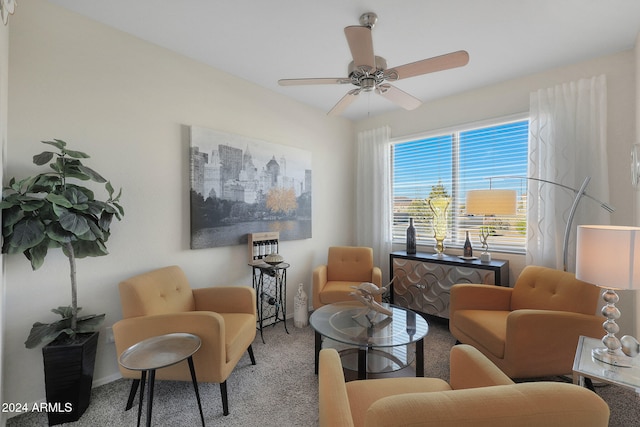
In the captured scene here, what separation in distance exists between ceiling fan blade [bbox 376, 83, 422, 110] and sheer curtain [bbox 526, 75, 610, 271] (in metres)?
1.49

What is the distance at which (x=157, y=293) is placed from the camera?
2.10m

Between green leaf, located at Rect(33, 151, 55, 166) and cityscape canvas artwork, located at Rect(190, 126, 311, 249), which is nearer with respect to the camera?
green leaf, located at Rect(33, 151, 55, 166)

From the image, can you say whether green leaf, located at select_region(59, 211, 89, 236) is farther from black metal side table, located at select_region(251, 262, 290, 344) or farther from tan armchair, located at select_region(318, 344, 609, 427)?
tan armchair, located at select_region(318, 344, 609, 427)

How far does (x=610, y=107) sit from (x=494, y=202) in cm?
130

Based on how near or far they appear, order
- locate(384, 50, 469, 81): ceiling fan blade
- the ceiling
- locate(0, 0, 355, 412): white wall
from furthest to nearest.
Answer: the ceiling → locate(0, 0, 355, 412): white wall → locate(384, 50, 469, 81): ceiling fan blade

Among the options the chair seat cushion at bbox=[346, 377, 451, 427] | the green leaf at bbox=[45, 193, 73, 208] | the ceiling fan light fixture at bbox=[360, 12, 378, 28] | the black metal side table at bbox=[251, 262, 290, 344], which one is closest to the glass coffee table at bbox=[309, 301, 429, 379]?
the chair seat cushion at bbox=[346, 377, 451, 427]

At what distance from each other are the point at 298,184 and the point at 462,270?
2085 millimetres

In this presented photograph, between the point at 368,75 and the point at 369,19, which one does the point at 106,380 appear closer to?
the point at 368,75

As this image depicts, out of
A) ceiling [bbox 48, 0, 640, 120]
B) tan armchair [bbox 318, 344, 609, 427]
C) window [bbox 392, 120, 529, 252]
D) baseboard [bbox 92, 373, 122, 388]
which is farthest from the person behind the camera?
window [bbox 392, 120, 529, 252]

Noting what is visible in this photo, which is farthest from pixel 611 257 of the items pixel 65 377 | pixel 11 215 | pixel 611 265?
pixel 11 215

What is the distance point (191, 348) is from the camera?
1635 mm

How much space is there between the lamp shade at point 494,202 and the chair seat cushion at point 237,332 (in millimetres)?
2278

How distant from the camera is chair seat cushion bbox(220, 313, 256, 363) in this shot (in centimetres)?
193

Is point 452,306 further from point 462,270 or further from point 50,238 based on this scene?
point 50,238
